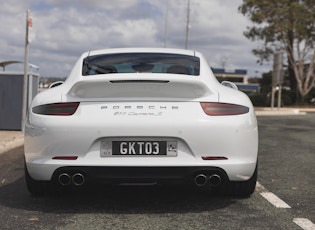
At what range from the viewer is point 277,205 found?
14.0 feet

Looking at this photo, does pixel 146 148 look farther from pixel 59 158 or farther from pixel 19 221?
pixel 19 221

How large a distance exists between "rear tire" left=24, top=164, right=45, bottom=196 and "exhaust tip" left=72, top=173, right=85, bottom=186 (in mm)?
550

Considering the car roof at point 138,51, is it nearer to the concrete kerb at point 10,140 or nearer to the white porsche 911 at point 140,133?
the white porsche 911 at point 140,133

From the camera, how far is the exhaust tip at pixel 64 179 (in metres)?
3.76

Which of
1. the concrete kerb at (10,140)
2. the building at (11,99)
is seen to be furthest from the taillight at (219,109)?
the building at (11,99)

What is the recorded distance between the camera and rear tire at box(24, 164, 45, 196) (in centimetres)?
416

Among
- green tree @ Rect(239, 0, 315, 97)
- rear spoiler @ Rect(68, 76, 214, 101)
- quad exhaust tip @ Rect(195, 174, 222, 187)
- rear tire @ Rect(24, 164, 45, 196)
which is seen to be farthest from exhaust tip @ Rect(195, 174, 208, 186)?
green tree @ Rect(239, 0, 315, 97)

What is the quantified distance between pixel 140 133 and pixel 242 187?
4.21 feet

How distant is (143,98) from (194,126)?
0.49m

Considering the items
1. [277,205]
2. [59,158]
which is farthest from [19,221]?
[277,205]

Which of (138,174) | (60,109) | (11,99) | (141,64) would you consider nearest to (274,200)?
(138,174)

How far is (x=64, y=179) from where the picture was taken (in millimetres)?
3783

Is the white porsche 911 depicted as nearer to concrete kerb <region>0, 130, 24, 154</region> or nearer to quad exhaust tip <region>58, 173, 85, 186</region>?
quad exhaust tip <region>58, 173, 85, 186</region>

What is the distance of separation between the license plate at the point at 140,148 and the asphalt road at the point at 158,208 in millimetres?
532
